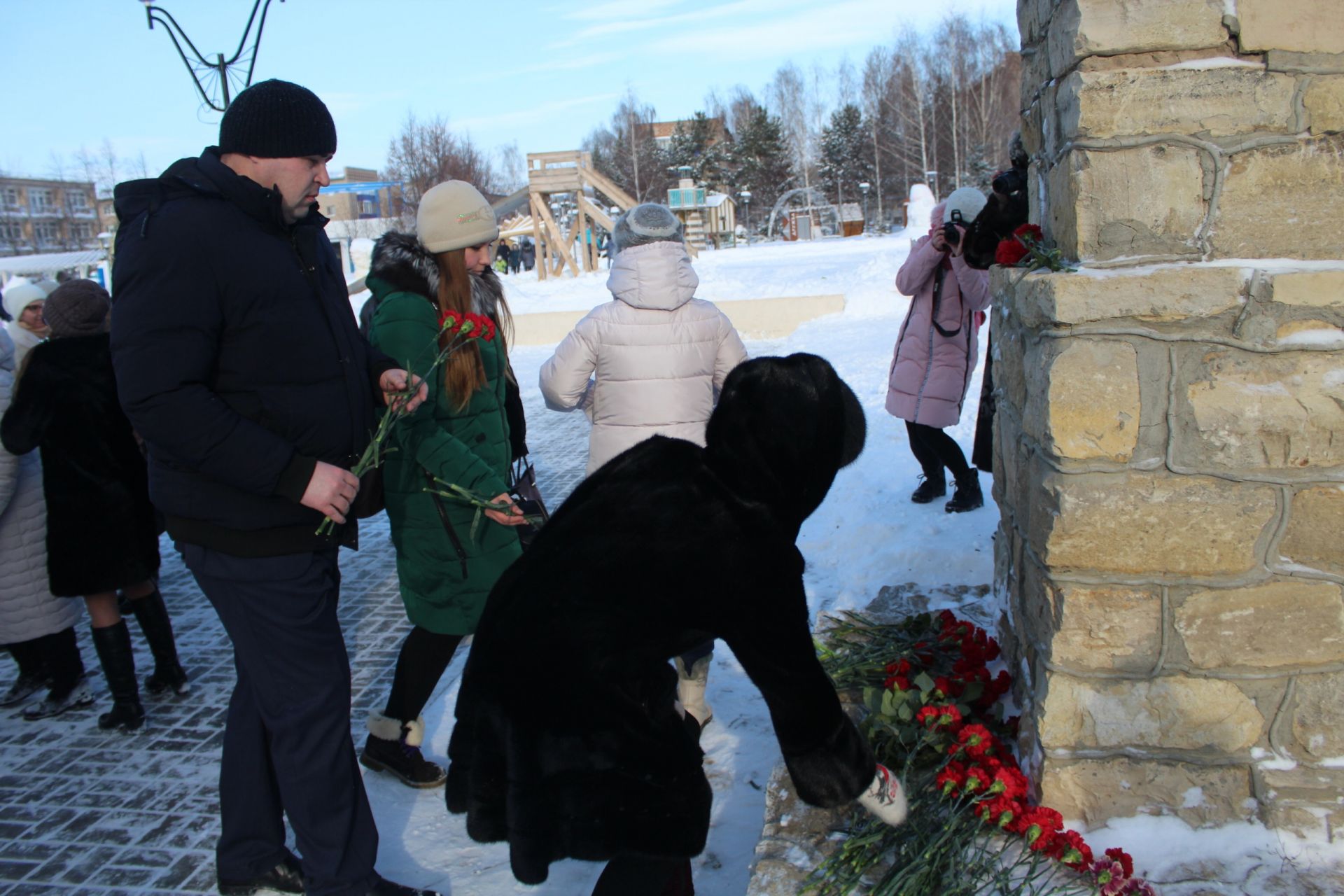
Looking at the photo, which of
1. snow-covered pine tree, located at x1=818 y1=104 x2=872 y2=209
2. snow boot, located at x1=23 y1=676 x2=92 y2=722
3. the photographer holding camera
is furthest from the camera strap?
snow-covered pine tree, located at x1=818 y1=104 x2=872 y2=209

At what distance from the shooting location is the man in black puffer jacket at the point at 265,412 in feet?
6.97

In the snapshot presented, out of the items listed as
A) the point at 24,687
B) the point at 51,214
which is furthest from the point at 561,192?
the point at 51,214

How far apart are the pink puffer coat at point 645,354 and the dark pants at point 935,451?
7.62ft

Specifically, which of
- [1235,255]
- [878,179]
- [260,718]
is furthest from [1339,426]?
[878,179]

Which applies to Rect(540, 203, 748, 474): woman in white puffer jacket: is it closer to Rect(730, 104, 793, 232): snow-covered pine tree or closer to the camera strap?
the camera strap

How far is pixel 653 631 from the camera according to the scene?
75.6 inches

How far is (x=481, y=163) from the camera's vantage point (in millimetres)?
47875

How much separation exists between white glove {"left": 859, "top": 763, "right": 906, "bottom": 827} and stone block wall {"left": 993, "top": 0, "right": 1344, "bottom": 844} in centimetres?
42

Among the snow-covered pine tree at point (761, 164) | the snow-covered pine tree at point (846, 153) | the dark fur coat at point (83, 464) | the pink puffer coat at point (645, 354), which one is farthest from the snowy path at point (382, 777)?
the snow-covered pine tree at point (846, 153)

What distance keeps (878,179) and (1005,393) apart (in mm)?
52198

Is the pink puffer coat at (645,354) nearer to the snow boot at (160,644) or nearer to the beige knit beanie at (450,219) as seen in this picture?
the beige knit beanie at (450,219)

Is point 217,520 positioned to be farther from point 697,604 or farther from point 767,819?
point 767,819

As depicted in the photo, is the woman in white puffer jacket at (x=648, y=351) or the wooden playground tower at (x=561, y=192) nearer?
the woman in white puffer jacket at (x=648, y=351)

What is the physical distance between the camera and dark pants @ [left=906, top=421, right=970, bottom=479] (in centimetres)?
545
